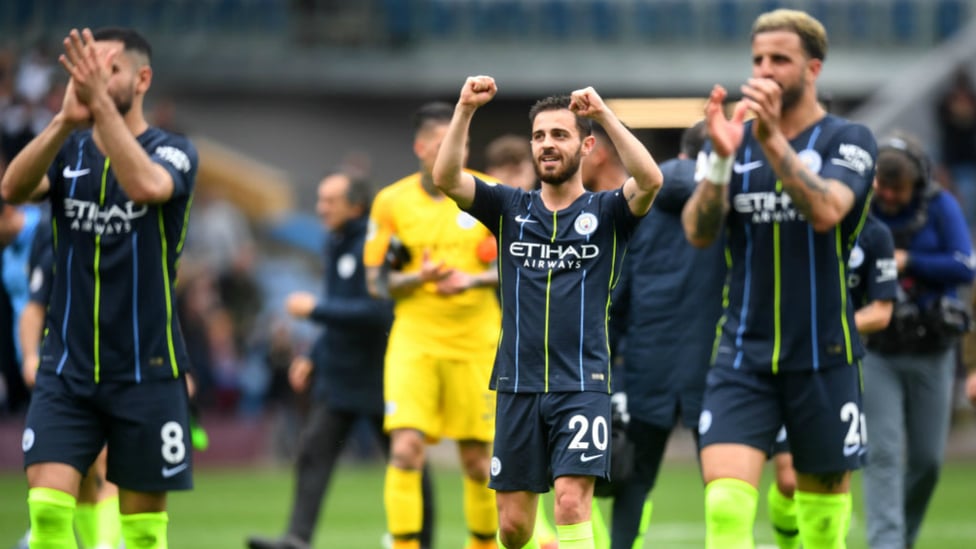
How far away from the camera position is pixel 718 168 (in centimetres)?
624

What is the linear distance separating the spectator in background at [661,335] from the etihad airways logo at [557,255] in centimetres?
127

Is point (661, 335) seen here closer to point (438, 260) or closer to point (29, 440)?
point (438, 260)

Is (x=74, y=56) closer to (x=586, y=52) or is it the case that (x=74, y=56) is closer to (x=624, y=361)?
(x=624, y=361)

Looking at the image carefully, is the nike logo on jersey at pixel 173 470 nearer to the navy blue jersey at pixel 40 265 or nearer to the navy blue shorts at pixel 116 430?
the navy blue shorts at pixel 116 430

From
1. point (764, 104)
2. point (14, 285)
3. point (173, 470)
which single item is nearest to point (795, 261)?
point (764, 104)

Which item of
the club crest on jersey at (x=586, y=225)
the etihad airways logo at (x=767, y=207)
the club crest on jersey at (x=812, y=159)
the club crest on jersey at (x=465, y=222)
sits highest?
the club crest on jersey at (x=812, y=159)

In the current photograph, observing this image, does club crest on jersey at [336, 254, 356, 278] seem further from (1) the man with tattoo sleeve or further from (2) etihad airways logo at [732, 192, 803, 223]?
(2) etihad airways logo at [732, 192, 803, 223]

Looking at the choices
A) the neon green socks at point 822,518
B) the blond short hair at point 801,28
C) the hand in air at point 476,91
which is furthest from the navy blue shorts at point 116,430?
the blond short hair at point 801,28

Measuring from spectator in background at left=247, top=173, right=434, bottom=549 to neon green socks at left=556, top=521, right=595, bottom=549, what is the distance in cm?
357

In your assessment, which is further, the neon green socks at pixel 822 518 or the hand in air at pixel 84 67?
the neon green socks at pixel 822 518

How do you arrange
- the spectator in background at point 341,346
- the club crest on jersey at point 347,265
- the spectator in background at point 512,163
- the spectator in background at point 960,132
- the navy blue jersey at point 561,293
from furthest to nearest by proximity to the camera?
1. the spectator in background at point 960,132
2. the club crest on jersey at point 347,265
3. the spectator in background at point 341,346
4. the spectator in background at point 512,163
5. the navy blue jersey at point 561,293

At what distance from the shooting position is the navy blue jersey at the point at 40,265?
873 centimetres

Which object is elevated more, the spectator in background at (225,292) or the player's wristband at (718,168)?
the player's wristband at (718,168)

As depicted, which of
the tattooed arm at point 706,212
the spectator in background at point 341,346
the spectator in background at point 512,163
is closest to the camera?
the tattooed arm at point 706,212
